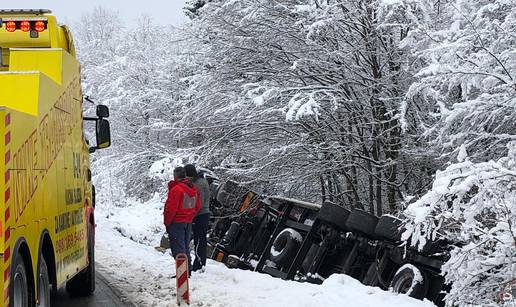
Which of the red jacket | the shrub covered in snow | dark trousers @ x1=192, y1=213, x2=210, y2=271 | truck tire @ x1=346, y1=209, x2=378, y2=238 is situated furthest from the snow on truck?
truck tire @ x1=346, y1=209, x2=378, y2=238

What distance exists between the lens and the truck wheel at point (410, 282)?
35.2 feet

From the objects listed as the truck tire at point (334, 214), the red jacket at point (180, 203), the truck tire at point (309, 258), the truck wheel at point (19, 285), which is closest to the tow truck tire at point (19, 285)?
the truck wheel at point (19, 285)

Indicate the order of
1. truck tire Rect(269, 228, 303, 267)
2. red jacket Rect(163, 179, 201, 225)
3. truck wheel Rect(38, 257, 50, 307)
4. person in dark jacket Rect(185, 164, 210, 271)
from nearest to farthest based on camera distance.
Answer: truck wheel Rect(38, 257, 50, 307)
red jacket Rect(163, 179, 201, 225)
person in dark jacket Rect(185, 164, 210, 271)
truck tire Rect(269, 228, 303, 267)

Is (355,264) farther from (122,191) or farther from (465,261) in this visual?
(122,191)

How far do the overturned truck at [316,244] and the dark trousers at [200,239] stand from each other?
152 centimetres

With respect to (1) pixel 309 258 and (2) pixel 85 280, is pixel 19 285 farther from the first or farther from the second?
(1) pixel 309 258

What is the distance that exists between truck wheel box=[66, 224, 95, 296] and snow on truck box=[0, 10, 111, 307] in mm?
14

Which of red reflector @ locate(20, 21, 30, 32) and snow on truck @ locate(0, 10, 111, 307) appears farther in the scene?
red reflector @ locate(20, 21, 30, 32)

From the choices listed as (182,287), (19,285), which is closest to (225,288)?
(182,287)

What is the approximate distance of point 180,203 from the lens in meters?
11.7

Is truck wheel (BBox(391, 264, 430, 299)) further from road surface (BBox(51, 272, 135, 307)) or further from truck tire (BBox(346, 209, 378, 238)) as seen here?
road surface (BBox(51, 272, 135, 307))

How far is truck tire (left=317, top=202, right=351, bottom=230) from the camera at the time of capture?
488 inches

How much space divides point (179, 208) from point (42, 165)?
5079 millimetres

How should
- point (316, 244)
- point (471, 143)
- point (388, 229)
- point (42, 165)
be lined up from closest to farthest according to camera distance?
point (42, 165)
point (471, 143)
point (388, 229)
point (316, 244)
